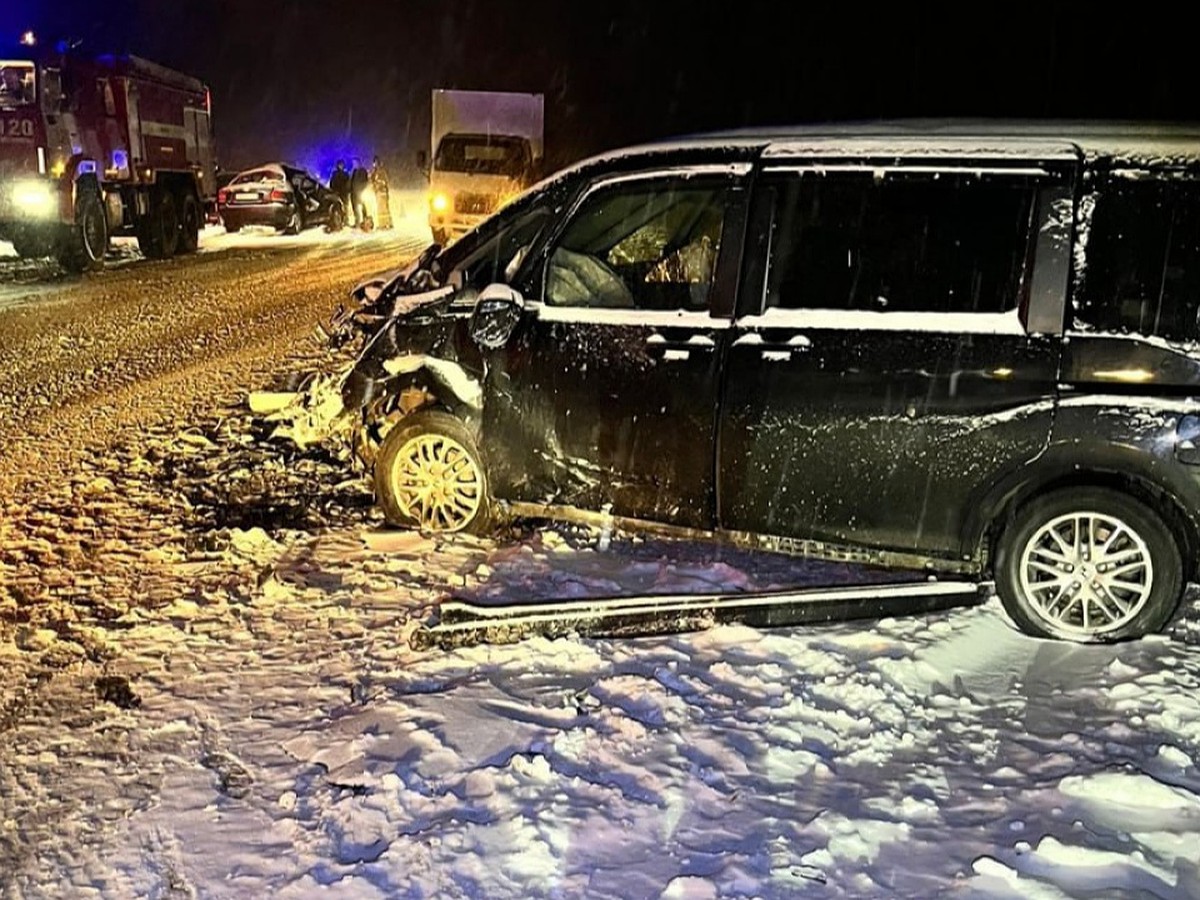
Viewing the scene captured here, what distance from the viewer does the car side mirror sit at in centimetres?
528

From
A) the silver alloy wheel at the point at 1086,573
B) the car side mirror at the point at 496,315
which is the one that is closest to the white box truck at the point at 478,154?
the car side mirror at the point at 496,315

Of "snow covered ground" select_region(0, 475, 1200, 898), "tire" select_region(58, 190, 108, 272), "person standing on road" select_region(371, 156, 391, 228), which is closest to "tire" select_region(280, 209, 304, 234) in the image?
"person standing on road" select_region(371, 156, 391, 228)

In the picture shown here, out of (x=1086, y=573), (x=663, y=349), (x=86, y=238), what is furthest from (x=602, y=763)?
(x=86, y=238)

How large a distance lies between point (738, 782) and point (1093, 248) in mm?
2432

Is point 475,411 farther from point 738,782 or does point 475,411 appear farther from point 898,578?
point 738,782

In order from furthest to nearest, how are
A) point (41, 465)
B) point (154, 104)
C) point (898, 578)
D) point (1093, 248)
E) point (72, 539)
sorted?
point (154, 104), point (41, 465), point (72, 539), point (898, 578), point (1093, 248)

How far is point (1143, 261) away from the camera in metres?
4.24

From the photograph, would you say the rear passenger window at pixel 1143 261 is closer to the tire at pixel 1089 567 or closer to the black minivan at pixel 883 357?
the black minivan at pixel 883 357

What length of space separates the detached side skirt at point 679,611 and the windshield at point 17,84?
15.7 m

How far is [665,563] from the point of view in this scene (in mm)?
5410

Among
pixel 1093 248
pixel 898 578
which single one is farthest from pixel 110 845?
pixel 1093 248

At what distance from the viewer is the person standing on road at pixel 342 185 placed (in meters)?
28.1

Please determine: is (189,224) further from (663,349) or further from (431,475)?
(663,349)

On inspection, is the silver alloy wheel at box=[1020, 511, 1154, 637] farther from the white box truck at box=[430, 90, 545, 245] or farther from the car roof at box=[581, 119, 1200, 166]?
the white box truck at box=[430, 90, 545, 245]
